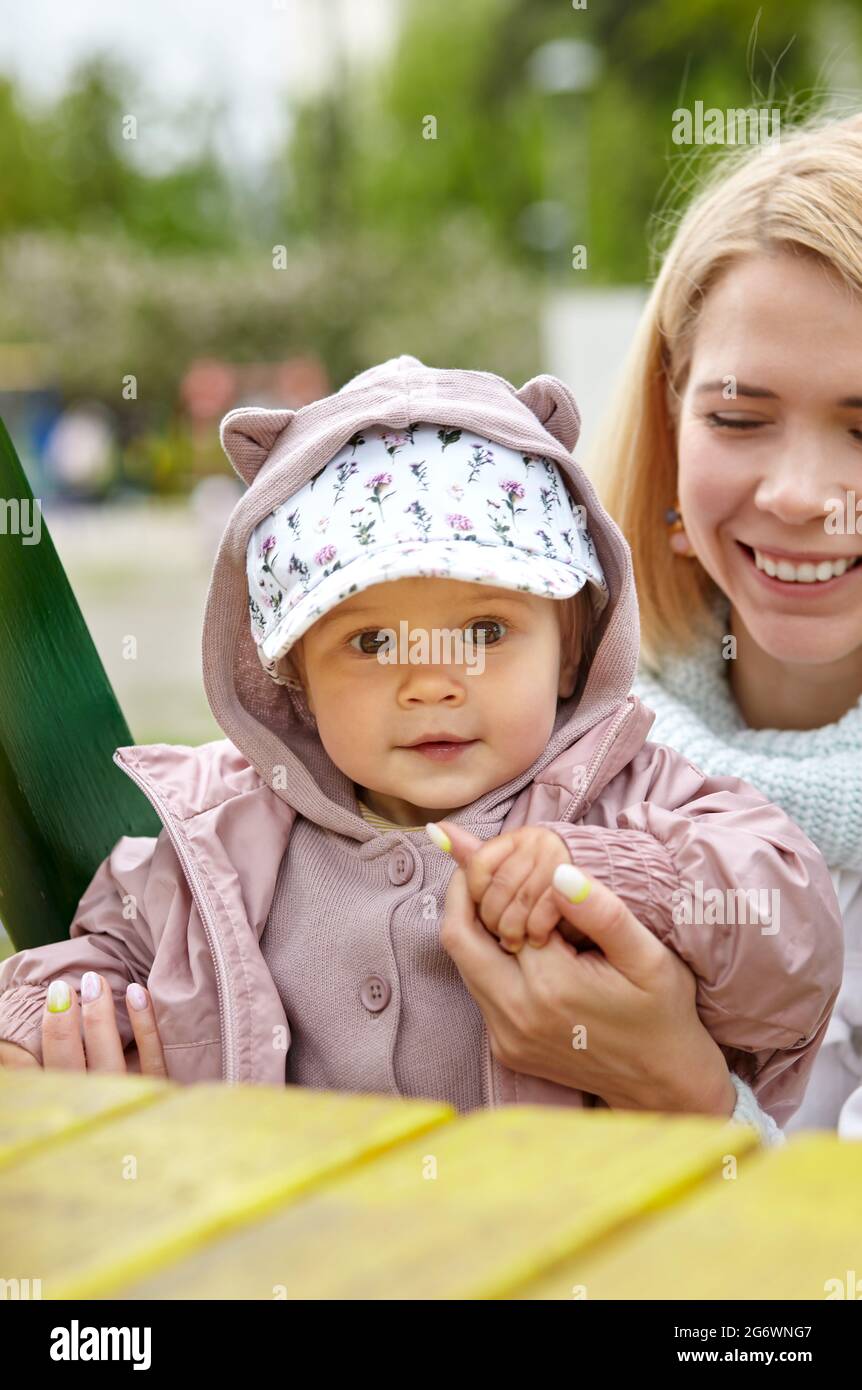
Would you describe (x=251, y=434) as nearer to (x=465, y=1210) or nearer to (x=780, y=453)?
(x=780, y=453)

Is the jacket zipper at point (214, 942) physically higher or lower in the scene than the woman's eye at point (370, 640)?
lower

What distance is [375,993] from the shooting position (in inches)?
80.4

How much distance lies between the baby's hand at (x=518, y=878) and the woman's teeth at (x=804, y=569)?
740mm

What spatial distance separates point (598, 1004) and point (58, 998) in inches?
26.2

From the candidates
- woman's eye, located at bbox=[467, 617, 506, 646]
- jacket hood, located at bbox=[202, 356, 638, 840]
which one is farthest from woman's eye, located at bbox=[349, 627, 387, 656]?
jacket hood, located at bbox=[202, 356, 638, 840]

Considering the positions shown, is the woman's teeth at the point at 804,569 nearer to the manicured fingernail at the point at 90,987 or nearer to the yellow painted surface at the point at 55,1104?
the manicured fingernail at the point at 90,987

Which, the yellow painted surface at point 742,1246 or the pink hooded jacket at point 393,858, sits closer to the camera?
the yellow painted surface at point 742,1246

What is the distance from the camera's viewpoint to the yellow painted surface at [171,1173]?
3.24 feet

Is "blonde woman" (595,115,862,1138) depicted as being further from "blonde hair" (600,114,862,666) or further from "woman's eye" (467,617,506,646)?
"woman's eye" (467,617,506,646)

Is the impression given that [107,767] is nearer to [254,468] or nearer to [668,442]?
[254,468]

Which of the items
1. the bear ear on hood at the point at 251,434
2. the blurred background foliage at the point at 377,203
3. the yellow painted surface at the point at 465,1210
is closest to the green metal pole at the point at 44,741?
the bear ear on hood at the point at 251,434

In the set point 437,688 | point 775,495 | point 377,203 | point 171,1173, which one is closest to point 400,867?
point 437,688
